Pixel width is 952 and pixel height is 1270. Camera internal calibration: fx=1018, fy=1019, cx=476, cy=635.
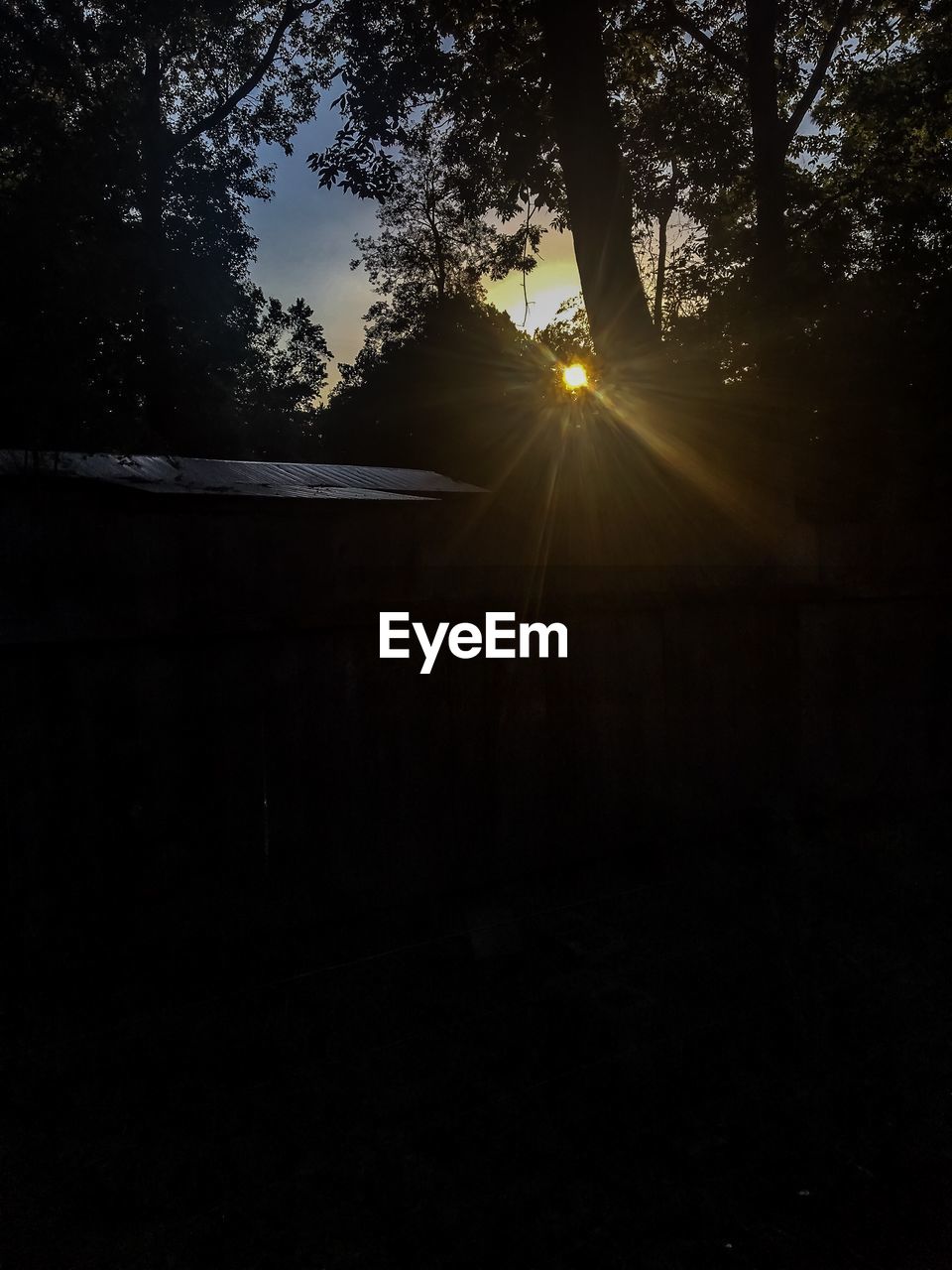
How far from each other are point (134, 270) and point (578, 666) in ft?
43.7

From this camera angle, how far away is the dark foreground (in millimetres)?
2941

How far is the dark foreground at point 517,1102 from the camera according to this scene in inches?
116

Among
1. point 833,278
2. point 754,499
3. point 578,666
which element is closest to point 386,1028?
point 578,666

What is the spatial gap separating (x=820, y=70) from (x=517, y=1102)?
16285mm

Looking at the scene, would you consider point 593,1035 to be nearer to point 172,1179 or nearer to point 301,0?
point 172,1179

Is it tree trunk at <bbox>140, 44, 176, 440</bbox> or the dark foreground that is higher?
tree trunk at <bbox>140, 44, 176, 440</bbox>

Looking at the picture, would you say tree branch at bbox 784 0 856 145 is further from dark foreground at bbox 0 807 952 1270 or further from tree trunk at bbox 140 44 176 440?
dark foreground at bbox 0 807 952 1270

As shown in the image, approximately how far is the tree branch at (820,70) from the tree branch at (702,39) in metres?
1.25

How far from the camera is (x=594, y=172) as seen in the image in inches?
401

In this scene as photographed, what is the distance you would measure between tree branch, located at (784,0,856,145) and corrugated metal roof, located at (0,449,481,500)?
11.5 metres

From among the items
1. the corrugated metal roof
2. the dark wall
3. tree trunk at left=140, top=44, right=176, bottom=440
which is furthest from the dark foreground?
tree trunk at left=140, top=44, right=176, bottom=440

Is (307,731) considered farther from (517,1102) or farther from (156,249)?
(156,249)

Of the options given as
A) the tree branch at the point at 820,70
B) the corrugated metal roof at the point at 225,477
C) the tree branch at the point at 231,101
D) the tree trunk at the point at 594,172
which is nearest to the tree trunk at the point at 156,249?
the tree branch at the point at 231,101

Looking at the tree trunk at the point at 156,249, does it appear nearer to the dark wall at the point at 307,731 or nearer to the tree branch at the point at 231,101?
the tree branch at the point at 231,101
